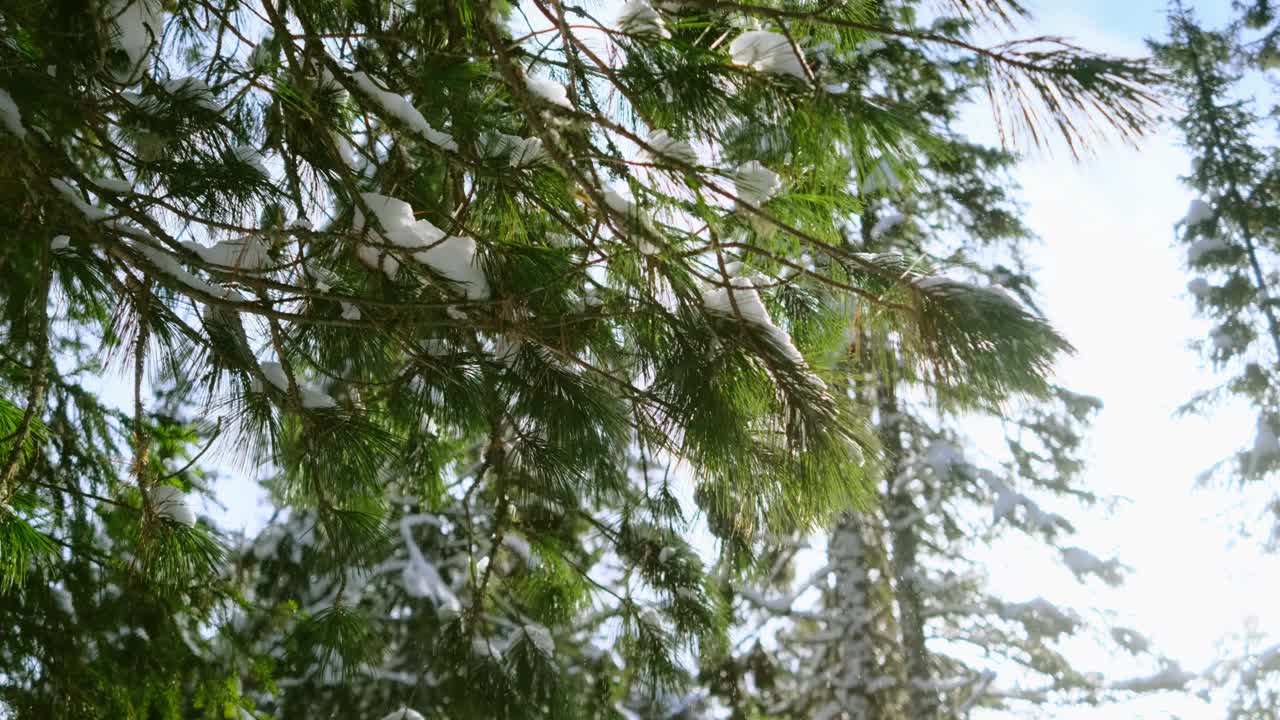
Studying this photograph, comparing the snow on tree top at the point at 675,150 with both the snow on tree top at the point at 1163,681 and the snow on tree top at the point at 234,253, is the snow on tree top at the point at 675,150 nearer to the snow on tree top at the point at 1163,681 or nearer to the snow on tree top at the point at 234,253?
the snow on tree top at the point at 234,253

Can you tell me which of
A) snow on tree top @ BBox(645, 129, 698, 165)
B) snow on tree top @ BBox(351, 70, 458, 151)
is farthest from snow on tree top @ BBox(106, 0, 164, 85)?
snow on tree top @ BBox(645, 129, 698, 165)

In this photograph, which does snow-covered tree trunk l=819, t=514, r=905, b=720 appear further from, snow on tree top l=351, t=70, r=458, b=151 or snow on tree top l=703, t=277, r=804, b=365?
→ snow on tree top l=351, t=70, r=458, b=151

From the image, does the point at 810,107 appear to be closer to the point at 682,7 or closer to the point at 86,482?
the point at 682,7

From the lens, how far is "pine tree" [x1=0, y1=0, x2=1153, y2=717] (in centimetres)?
186

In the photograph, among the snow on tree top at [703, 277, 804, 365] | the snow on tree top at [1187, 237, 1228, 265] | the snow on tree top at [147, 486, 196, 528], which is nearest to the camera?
the snow on tree top at [703, 277, 804, 365]

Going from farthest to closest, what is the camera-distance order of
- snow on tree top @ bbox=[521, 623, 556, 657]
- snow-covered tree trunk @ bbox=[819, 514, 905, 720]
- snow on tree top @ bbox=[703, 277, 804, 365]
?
snow-covered tree trunk @ bbox=[819, 514, 905, 720] < snow on tree top @ bbox=[521, 623, 556, 657] < snow on tree top @ bbox=[703, 277, 804, 365]

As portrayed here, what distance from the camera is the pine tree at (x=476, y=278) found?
6.09ft

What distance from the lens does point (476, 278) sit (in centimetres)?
203

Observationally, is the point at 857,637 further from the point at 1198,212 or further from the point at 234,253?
the point at 1198,212

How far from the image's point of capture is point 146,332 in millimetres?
2230

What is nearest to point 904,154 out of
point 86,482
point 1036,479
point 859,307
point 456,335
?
point 859,307

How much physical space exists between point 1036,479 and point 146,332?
26.8 ft

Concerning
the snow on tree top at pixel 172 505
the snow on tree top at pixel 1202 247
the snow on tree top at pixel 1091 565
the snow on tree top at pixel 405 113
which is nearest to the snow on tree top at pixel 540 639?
the snow on tree top at pixel 172 505

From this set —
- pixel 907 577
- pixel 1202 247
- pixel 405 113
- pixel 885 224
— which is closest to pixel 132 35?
pixel 405 113
